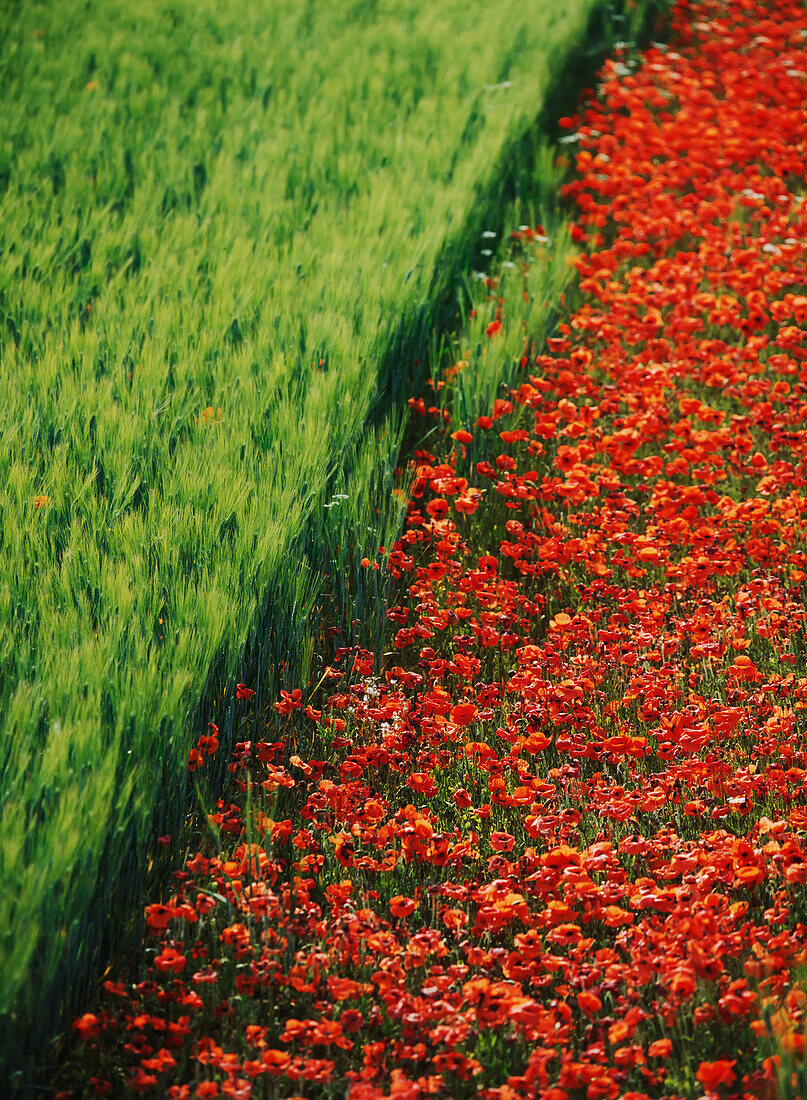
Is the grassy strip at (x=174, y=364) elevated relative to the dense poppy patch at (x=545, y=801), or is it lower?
elevated

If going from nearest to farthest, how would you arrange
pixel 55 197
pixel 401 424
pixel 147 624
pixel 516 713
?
pixel 147 624
pixel 516 713
pixel 401 424
pixel 55 197

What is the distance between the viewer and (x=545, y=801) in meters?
2.27

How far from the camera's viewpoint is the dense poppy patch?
1.73 meters

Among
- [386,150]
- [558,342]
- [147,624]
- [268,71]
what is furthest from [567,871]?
[268,71]

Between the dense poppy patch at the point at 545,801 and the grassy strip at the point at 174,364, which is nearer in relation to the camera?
the dense poppy patch at the point at 545,801

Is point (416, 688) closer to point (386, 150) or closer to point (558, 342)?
point (558, 342)

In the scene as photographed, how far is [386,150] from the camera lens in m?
4.82

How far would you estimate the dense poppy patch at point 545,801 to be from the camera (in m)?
1.73

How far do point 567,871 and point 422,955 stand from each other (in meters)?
0.33

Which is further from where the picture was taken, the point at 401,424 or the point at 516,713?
the point at 401,424

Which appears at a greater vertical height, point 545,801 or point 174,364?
point 174,364

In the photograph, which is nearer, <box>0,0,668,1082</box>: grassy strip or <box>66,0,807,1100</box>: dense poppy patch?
<box>66,0,807,1100</box>: dense poppy patch

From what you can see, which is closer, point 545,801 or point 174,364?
point 545,801

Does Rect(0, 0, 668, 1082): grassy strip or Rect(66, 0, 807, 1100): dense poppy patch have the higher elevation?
Rect(0, 0, 668, 1082): grassy strip
